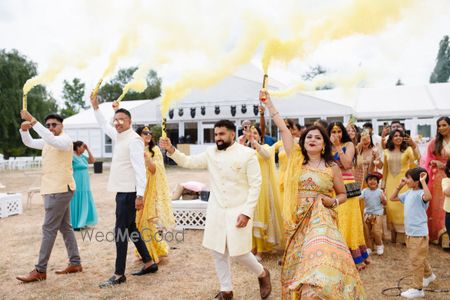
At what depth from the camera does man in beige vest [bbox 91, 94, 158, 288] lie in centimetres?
482

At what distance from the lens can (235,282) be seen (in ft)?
16.3

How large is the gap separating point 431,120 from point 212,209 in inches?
830

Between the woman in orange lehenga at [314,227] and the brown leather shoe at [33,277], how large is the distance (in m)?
3.14

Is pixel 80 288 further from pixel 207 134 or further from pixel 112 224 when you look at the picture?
pixel 207 134

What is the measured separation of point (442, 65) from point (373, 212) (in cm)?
4902

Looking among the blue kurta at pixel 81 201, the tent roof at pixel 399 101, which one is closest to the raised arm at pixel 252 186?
the blue kurta at pixel 81 201

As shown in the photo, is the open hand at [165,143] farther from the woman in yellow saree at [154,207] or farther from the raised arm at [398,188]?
the raised arm at [398,188]

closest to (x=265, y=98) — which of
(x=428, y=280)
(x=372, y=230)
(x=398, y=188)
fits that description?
(x=398, y=188)

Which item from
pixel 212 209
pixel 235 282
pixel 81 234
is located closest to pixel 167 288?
pixel 235 282

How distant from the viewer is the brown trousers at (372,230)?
6145 millimetres

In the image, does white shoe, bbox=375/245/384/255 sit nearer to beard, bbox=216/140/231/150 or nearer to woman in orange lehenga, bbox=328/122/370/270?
woman in orange lehenga, bbox=328/122/370/270

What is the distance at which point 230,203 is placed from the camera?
4.16m

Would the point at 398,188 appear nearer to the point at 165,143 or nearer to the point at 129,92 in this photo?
the point at 165,143

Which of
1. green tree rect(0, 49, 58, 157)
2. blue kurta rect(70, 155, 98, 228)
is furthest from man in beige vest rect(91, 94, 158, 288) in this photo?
green tree rect(0, 49, 58, 157)
